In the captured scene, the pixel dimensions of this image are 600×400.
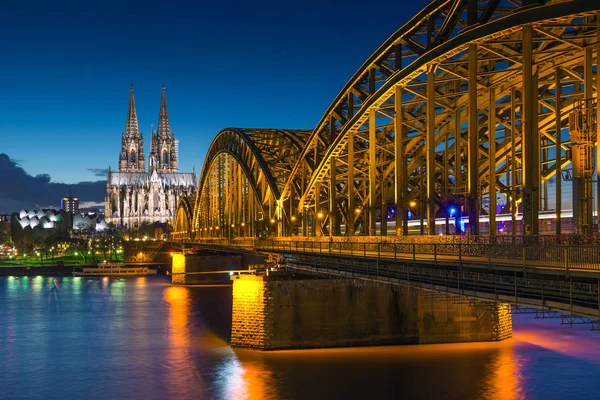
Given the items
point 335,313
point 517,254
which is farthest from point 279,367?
point 517,254

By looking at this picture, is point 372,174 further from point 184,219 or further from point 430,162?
point 184,219

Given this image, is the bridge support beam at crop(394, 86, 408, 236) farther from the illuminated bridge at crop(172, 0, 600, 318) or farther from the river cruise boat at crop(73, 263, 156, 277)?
the river cruise boat at crop(73, 263, 156, 277)

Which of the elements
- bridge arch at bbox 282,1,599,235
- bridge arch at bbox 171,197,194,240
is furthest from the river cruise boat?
bridge arch at bbox 282,1,599,235

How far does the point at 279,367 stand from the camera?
129 ft

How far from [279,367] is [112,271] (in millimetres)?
109266

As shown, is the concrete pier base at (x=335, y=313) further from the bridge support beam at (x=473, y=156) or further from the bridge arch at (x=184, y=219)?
the bridge arch at (x=184, y=219)

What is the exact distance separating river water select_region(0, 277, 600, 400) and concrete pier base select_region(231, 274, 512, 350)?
82cm

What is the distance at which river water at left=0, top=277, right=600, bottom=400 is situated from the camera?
3566cm

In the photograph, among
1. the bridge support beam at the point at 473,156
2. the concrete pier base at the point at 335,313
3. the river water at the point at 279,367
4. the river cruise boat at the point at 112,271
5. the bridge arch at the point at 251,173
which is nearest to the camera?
the bridge support beam at the point at 473,156

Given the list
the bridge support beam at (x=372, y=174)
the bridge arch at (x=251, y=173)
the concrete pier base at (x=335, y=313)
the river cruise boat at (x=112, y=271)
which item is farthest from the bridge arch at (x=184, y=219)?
the concrete pier base at (x=335, y=313)

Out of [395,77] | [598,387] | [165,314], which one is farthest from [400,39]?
[165,314]

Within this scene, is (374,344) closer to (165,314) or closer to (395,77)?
(395,77)

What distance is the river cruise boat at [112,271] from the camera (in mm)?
141125

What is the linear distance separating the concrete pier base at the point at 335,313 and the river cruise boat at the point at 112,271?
101425 millimetres
